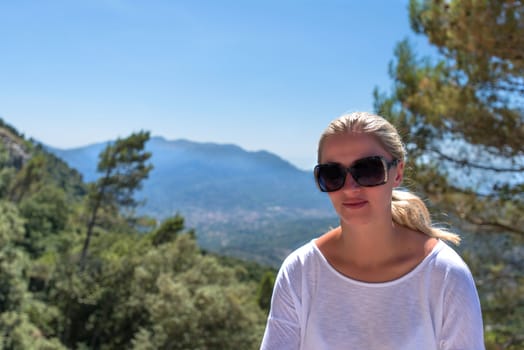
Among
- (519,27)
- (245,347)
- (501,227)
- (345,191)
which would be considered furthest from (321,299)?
(245,347)

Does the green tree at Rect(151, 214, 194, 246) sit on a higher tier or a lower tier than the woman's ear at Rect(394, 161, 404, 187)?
lower

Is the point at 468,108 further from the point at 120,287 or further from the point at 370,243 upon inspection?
the point at 120,287

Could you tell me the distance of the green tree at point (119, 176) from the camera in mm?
17891

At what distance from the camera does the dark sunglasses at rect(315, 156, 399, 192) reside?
3.25ft

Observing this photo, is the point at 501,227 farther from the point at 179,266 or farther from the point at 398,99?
the point at 179,266

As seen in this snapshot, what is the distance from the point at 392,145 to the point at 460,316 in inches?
15.1

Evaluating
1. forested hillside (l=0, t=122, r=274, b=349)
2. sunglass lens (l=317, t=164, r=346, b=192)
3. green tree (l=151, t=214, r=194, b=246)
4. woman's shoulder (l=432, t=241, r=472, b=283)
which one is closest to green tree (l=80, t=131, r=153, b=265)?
forested hillside (l=0, t=122, r=274, b=349)

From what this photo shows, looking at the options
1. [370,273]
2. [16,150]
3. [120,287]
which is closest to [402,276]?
[370,273]

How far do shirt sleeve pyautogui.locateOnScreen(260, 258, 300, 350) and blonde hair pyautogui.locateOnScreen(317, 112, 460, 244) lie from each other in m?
0.31

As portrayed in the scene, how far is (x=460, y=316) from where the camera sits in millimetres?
875

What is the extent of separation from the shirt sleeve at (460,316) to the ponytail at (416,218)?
16cm

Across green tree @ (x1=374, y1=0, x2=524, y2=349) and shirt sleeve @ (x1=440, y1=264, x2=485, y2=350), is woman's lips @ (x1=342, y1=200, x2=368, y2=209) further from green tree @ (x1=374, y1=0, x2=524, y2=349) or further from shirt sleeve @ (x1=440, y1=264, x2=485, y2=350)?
green tree @ (x1=374, y1=0, x2=524, y2=349)

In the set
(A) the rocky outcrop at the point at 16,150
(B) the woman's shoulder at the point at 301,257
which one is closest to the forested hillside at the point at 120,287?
(B) the woman's shoulder at the point at 301,257

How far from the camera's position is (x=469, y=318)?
87 cm
